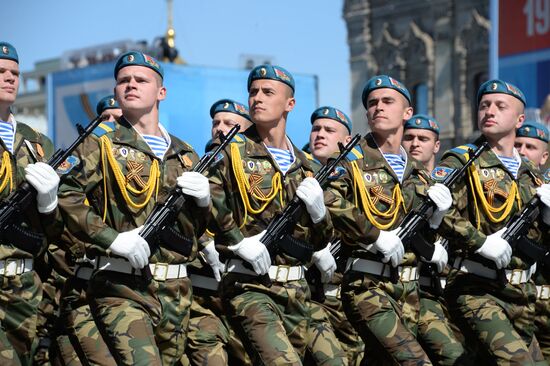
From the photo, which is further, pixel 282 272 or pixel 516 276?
pixel 516 276

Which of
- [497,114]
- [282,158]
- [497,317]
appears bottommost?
[497,317]

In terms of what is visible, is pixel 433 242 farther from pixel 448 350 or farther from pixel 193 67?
pixel 193 67

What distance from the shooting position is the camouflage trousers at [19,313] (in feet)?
23.5

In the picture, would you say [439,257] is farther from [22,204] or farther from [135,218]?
[22,204]

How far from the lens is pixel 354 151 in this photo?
28.5 ft

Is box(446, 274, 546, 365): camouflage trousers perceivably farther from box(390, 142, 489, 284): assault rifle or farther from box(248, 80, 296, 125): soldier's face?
box(248, 80, 296, 125): soldier's face

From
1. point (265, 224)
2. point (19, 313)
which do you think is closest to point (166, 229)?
point (265, 224)

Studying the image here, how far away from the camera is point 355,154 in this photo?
8648 millimetres

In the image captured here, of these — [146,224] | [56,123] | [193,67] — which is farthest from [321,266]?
[56,123]

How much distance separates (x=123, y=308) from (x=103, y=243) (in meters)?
0.39

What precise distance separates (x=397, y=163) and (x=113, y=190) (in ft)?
7.91

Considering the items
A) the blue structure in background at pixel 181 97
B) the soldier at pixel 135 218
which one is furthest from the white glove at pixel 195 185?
the blue structure in background at pixel 181 97

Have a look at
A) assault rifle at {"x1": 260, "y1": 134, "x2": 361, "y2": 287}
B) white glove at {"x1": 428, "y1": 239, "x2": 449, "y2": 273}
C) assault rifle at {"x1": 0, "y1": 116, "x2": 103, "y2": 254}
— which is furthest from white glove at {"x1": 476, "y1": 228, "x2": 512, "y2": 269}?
assault rifle at {"x1": 0, "y1": 116, "x2": 103, "y2": 254}

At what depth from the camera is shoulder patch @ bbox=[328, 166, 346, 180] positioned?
8.42m
